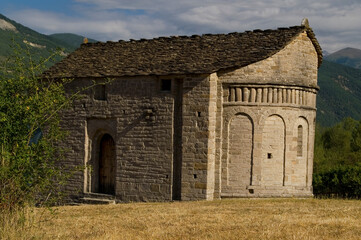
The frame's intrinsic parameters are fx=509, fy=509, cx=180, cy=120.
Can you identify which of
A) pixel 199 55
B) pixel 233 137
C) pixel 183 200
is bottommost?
pixel 183 200

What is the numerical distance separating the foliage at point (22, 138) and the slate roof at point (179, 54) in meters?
8.50

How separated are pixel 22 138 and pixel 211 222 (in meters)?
4.94

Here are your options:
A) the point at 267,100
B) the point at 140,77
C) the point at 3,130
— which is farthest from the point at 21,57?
the point at 267,100

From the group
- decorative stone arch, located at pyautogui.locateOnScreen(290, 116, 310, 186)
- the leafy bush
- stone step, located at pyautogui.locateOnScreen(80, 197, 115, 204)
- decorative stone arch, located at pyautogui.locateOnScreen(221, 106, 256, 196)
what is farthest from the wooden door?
the leafy bush

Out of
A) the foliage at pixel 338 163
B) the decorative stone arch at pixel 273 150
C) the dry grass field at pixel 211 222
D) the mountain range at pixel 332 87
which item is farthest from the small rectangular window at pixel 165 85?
the mountain range at pixel 332 87

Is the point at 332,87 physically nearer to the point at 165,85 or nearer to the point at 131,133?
the point at 165,85

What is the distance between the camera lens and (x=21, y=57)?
1042cm

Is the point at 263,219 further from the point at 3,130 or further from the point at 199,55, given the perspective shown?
the point at 199,55

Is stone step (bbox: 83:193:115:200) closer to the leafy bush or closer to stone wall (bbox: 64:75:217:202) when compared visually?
stone wall (bbox: 64:75:217:202)

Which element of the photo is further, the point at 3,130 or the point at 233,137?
the point at 233,137

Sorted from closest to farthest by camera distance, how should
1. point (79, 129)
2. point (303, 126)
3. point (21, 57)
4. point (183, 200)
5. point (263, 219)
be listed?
point (21, 57) < point (263, 219) < point (183, 200) < point (303, 126) < point (79, 129)

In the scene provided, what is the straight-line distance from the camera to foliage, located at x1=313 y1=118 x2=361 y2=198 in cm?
2150

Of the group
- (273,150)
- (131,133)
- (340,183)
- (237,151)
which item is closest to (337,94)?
(340,183)

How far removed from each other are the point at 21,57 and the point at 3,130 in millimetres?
1646
